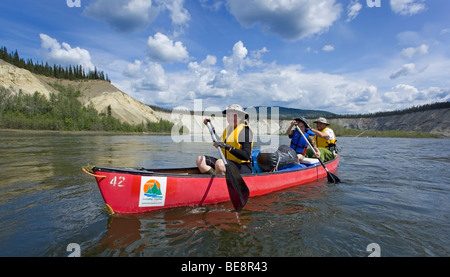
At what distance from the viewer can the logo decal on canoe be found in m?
3.96

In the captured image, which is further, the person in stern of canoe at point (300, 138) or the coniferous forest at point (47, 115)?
the coniferous forest at point (47, 115)

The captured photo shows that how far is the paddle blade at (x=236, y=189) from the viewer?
430 centimetres

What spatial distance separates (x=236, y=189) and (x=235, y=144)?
1.01 meters

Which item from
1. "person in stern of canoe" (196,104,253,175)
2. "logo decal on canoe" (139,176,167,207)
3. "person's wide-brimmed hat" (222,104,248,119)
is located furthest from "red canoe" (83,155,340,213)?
"person's wide-brimmed hat" (222,104,248,119)

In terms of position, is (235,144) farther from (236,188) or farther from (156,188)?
(156,188)

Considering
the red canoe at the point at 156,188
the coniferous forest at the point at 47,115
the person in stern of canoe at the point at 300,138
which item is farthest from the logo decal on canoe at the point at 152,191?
the coniferous forest at the point at 47,115

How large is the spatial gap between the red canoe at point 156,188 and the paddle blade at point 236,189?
0.24 metres

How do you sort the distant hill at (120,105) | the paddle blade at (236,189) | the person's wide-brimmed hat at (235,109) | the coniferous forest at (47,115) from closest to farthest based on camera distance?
the paddle blade at (236,189) → the person's wide-brimmed hat at (235,109) → the coniferous forest at (47,115) → the distant hill at (120,105)

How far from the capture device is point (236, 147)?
4.98m

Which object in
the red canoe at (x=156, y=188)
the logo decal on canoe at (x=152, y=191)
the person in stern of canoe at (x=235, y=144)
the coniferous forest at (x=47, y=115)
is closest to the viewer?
the red canoe at (x=156, y=188)

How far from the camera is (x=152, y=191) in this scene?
4.06 meters

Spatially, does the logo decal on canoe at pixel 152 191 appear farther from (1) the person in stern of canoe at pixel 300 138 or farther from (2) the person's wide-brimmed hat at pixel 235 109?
(1) the person in stern of canoe at pixel 300 138
